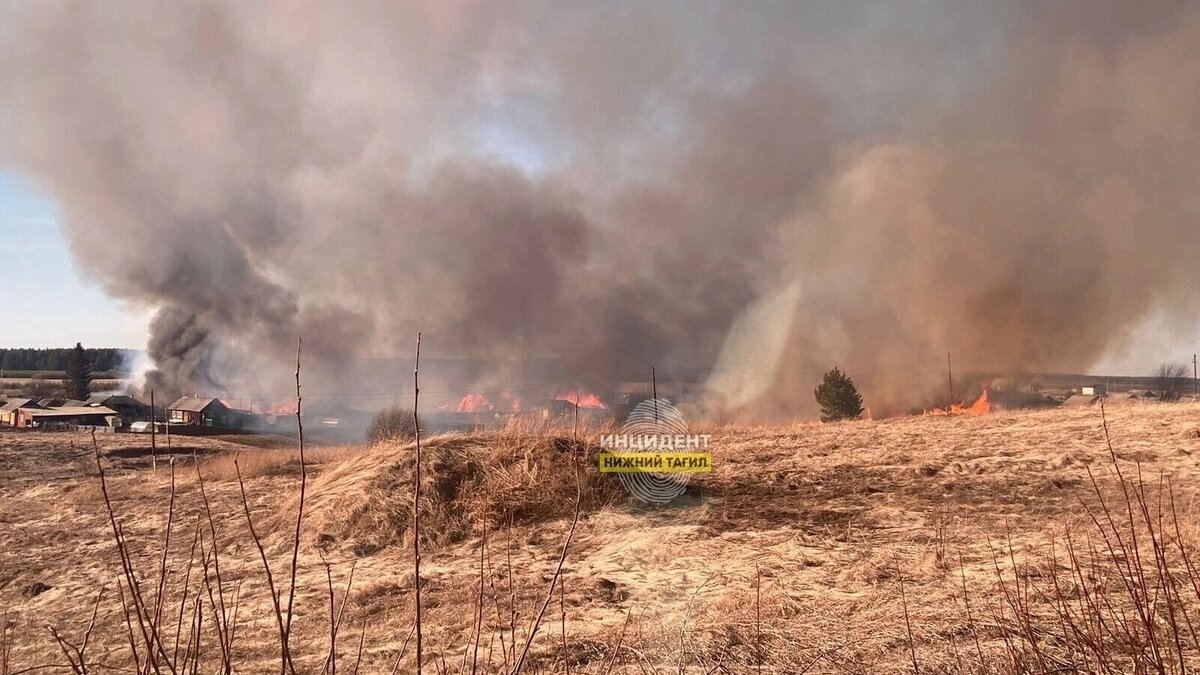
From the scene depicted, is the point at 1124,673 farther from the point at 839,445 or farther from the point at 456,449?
the point at 839,445

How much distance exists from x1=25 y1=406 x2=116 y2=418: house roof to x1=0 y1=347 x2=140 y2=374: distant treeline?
56816mm

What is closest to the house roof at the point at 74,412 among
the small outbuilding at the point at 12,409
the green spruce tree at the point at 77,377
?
the small outbuilding at the point at 12,409

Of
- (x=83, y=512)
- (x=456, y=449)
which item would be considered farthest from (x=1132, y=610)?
(x=83, y=512)

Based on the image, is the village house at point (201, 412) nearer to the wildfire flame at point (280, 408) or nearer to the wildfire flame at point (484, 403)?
the wildfire flame at point (280, 408)

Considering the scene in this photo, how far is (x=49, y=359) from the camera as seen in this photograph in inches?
4486

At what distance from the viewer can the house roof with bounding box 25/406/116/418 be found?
3834cm

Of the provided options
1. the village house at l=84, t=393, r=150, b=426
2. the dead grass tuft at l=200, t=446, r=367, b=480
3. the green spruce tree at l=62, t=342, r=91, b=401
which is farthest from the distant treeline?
the dead grass tuft at l=200, t=446, r=367, b=480

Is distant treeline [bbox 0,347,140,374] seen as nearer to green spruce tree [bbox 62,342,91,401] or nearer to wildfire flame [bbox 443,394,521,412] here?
green spruce tree [bbox 62,342,91,401]

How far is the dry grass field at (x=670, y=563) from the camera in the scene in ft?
13.0

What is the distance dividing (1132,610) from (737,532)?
167 inches

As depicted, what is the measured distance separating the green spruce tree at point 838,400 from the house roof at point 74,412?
43.9 metres

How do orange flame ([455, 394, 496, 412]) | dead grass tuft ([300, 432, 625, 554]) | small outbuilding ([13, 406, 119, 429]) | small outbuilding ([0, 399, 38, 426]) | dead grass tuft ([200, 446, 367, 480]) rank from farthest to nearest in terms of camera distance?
orange flame ([455, 394, 496, 412]) → small outbuilding ([0, 399, 38, 426]) → small outbuilding ([13, 406, 119, 429]) → dead grass tuft ([200, 446, 367, 480]) → dead grass tuft ([300, 432, 625, 554])

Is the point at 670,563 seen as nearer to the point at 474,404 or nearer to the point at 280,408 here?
the point at 474,404

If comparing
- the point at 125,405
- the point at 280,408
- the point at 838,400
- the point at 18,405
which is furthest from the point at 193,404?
→ the point at 838,400
